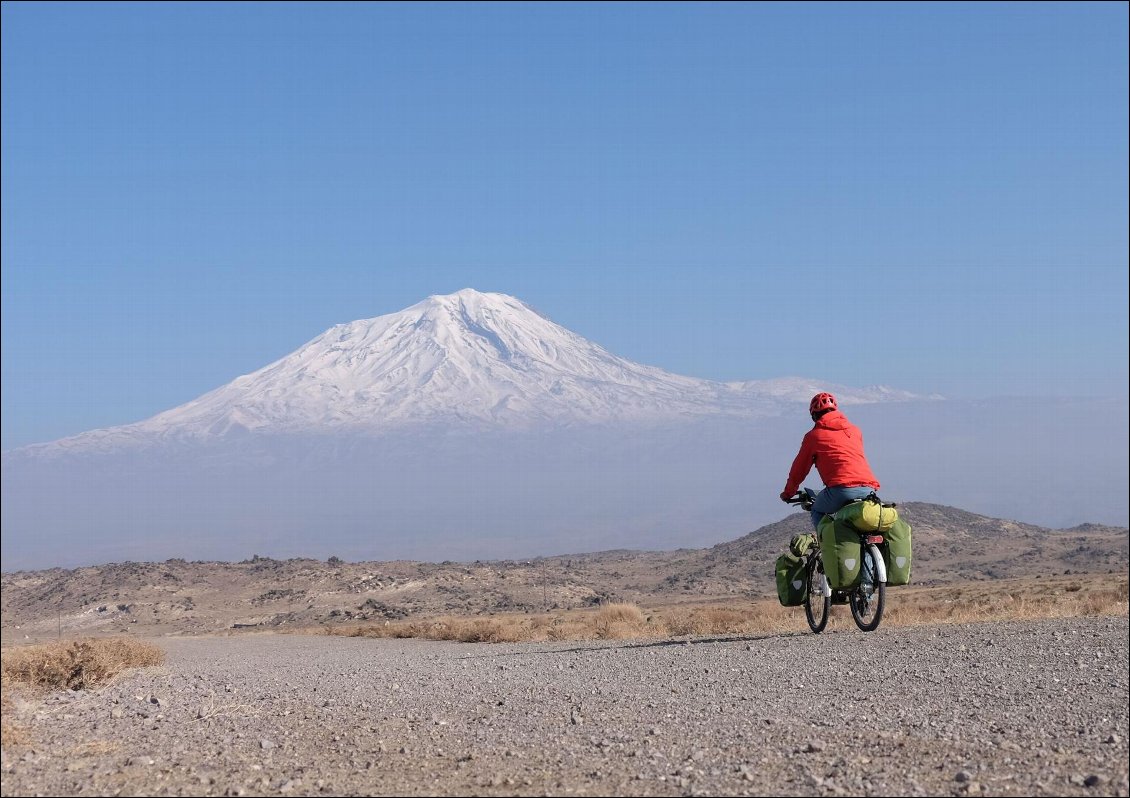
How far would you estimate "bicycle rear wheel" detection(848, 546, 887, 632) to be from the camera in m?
11.0

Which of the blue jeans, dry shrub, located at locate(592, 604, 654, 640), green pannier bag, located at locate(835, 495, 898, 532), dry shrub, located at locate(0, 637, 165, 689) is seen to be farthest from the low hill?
green pannier bag, located at locate(835, 495, 898, 532)

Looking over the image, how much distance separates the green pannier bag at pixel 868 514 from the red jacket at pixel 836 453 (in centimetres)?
23

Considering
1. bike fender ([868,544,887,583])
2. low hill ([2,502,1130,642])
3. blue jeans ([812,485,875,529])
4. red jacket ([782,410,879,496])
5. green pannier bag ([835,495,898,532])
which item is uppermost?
red jacket ([782,410,879,496])

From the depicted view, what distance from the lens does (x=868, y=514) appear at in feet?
34.6

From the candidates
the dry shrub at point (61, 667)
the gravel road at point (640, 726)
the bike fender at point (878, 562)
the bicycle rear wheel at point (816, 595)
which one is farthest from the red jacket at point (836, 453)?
the dry shrub at point (61, 667)

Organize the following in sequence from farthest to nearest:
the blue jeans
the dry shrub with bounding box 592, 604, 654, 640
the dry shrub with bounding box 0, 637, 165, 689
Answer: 1. the dry shrub with bounding box 592, 604, 654, 640
2. the blue jeans
3. the dry shrub with bounding box 0, 637, 165, 689

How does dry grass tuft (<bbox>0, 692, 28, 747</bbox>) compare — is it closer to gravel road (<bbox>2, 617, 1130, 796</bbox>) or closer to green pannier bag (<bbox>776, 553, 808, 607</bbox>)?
gravel road (<bbox>2, 617, 1130, 796</bbox>)

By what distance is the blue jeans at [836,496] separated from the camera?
10.8 meters

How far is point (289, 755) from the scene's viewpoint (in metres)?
6.52

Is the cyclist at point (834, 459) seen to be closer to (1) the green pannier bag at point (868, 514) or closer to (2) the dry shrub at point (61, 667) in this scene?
(1) the green pannier bag at point (868, 514)

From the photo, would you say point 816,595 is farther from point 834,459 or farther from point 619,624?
point 619,624

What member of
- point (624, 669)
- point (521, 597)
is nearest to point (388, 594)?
point (521, 597)

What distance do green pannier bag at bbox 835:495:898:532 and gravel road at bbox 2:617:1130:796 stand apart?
3.77ft

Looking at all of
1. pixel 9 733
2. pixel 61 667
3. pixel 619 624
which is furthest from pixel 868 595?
pixel 619 624
